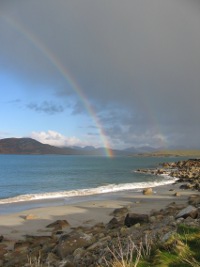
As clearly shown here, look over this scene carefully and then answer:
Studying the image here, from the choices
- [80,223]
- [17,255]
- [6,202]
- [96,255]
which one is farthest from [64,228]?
[6,202]

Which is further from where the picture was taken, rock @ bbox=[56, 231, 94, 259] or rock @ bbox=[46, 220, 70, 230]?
rock @ bbox=[46, 220, 70, 230]

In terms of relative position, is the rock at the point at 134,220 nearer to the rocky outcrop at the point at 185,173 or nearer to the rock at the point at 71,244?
the rock at the point at 71,244

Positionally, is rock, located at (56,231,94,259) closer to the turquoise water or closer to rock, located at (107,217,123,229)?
rock, located at (107,217,123,229)

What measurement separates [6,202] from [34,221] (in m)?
12.2

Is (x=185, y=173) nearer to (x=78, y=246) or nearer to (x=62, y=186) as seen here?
(x=62, y=186)

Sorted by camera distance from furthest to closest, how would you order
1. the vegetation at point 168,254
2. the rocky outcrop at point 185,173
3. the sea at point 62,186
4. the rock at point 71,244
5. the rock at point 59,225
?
1. the rocky outcrop at point 185,173
2. the sea at point 62,186
3. the rock at point 59,225
4. the rock at point 71,244
5. the vegetation at point 168,254

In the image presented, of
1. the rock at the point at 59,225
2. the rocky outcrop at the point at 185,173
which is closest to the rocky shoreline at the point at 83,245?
the rock at the point at 59,225

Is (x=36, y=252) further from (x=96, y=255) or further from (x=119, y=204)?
(x=119, y=204)

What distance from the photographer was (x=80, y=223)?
18.2 m

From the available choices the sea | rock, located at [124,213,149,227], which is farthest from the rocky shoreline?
the sea

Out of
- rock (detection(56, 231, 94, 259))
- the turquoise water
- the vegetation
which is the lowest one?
the turquoise water

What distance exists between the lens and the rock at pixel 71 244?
1015cm

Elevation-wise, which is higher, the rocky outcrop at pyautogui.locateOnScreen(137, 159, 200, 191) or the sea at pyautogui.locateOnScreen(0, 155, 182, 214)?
the rocky outcrop at pyautogui.locateOnScreen(137, 159, 200, 191)

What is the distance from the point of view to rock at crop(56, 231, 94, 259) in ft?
33.3
